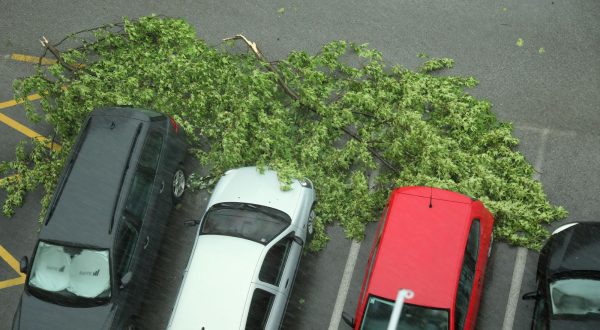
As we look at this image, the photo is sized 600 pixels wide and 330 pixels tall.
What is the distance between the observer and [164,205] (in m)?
8.97

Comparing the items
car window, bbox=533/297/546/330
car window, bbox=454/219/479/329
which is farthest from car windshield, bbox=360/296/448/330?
car window, bbox=533/297/546/330

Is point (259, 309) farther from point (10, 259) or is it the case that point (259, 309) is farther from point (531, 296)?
point (10, 259)

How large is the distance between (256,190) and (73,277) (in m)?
3.10

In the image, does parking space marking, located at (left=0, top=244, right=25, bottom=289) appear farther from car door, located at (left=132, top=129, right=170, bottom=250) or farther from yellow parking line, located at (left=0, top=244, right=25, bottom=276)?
car door, located at (left=132, top=129, right=170, bottom=250)

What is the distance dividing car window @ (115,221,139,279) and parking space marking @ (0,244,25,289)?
2793mm

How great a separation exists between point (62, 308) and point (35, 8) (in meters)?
7.44

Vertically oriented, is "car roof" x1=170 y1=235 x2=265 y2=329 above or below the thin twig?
below

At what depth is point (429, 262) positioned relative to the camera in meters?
6.99

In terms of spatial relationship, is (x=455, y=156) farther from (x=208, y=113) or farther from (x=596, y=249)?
(x=208, y=113)

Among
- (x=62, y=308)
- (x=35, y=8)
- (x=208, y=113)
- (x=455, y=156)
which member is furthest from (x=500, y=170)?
(x=35, y=8)

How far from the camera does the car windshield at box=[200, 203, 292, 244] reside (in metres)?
7.88

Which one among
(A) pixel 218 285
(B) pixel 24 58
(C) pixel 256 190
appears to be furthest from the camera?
(B) pixel 24 58

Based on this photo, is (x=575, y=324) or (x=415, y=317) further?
(x=415, y=317)

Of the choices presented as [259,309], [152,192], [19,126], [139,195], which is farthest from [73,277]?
[19,126]
